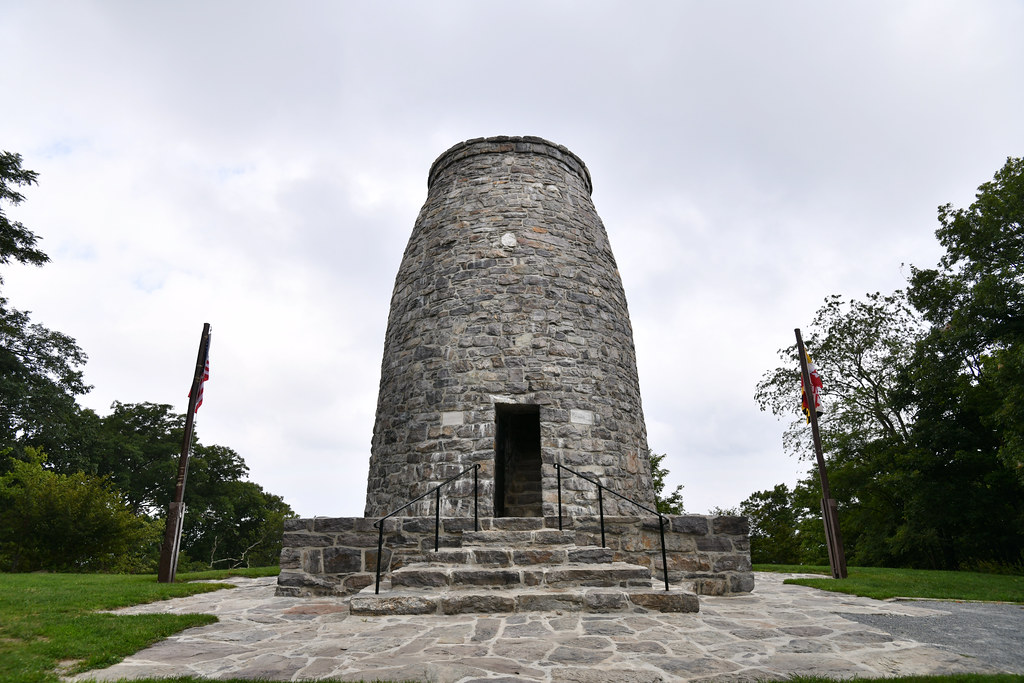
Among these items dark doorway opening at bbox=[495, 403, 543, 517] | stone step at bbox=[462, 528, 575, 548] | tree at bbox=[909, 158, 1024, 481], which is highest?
tree at bbox=[909, 158, 1024, 481]

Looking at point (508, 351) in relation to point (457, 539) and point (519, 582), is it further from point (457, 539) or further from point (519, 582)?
point (519, 582)

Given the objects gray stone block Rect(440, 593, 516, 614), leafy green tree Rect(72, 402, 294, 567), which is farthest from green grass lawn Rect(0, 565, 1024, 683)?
leafy green tree Rect(72, 402, 294, 567)

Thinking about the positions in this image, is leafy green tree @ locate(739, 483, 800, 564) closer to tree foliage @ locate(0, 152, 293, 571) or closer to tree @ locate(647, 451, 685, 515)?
tree @ locate(647, 451, 685, 515)

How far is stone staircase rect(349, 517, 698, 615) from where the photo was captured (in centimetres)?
534

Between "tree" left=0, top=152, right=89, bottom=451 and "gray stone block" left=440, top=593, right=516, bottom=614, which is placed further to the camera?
"tree" left=0, top=152, right=89, bottom=451

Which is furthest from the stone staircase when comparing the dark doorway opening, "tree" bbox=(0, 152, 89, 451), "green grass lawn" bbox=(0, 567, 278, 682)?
"tree" bbox=(0, 152, 89, 451)

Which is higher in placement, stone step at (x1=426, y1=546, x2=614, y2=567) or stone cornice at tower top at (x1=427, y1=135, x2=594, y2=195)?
stone cornice at tower top at (x1=427, y1=135, x2=594, y2=195)

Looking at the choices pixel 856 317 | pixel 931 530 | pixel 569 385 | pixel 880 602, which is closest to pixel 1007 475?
pixel 931 530

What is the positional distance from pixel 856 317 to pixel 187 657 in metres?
22.3

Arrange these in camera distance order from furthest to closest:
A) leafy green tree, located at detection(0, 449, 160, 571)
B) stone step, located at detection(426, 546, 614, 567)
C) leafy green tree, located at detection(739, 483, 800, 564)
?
leafy green tree, located at detection(739, 483, 800, 564) < leafy green tree, located at detection(0, 449, 160, 571) < stone step, located at detection(426, 546, 614, 567)

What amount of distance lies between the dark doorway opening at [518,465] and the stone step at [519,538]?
8.64 ft

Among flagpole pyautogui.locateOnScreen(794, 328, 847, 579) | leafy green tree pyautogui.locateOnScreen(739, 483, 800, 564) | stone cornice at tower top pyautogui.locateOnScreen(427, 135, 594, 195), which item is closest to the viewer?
flagpole pyautogui.locateOnScreen(794, 328, 847, 579)

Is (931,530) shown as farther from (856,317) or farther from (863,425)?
(856,317)

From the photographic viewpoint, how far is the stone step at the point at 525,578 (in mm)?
5793
